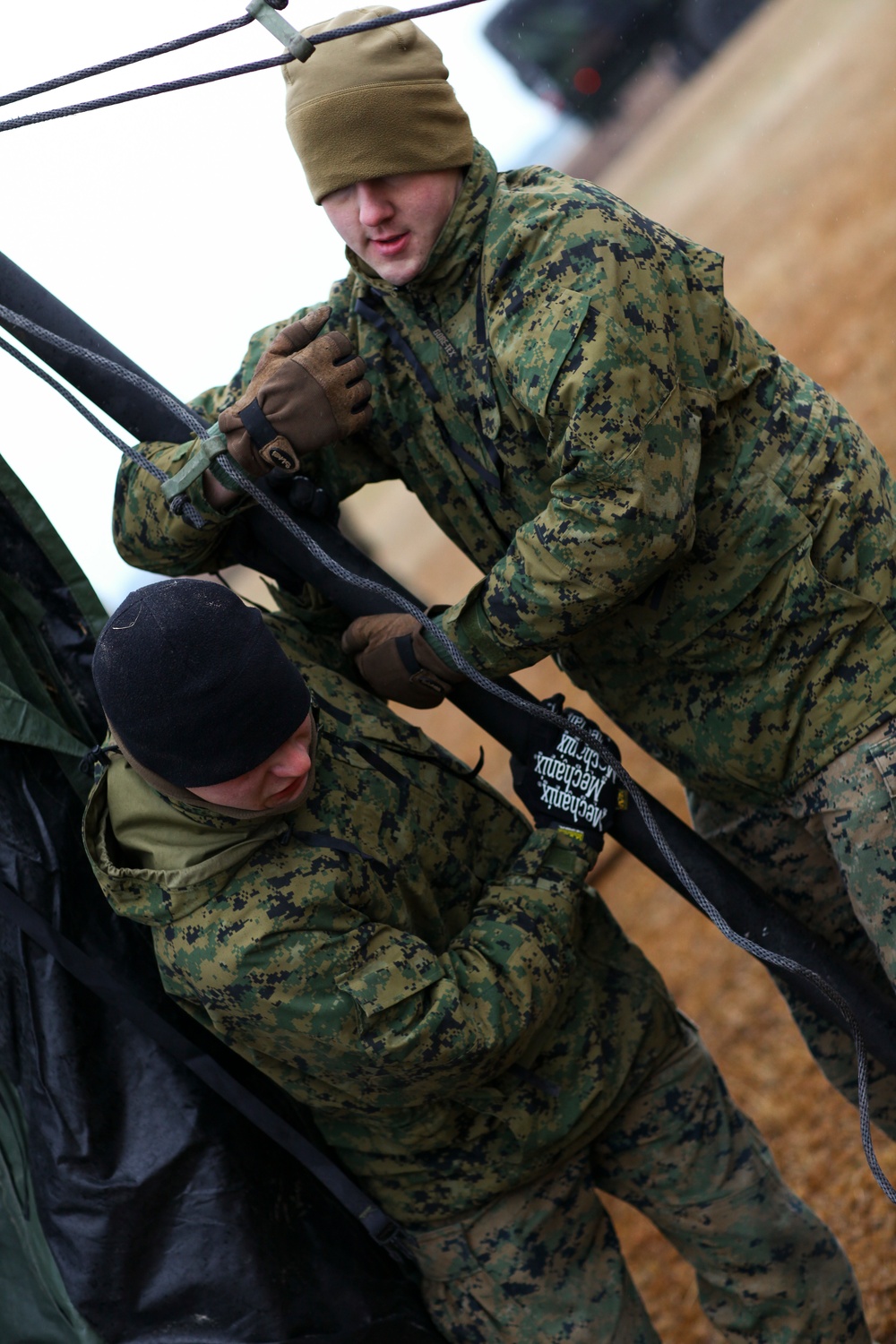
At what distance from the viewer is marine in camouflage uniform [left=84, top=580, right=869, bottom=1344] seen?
2203mm

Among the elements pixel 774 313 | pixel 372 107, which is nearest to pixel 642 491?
pixel 372 107

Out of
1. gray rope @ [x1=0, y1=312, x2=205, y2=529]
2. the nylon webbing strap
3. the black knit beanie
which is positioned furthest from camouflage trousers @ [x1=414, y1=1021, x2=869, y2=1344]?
gray rope @ [x1=0, y1=312, x2=205, y2=529]

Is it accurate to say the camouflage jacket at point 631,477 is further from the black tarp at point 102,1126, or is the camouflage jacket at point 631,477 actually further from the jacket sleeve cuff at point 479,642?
the black tarp at point 102,1126

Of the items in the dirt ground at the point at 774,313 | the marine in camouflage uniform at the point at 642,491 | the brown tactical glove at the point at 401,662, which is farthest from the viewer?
the dirt ground at the point at 774,313

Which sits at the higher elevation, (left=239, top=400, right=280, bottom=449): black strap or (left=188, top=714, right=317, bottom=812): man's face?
(left=239, top=400, right=280, bottom=449): black strap

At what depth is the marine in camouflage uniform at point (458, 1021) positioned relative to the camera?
220 centimetres

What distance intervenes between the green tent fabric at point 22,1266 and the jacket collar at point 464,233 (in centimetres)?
171

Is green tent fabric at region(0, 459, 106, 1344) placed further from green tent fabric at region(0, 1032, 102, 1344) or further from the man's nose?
the man's nose

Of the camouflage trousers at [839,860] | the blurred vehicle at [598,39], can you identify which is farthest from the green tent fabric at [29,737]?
the blurred vehicle at [598,39]

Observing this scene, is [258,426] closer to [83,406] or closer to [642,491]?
[83,406]

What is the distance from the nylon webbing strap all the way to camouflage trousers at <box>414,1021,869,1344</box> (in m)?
0.19

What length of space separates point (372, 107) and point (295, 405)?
0.50 meters

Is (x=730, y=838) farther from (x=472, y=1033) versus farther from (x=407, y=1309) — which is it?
(x=407, y=1309)

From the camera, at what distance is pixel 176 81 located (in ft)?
7.06
